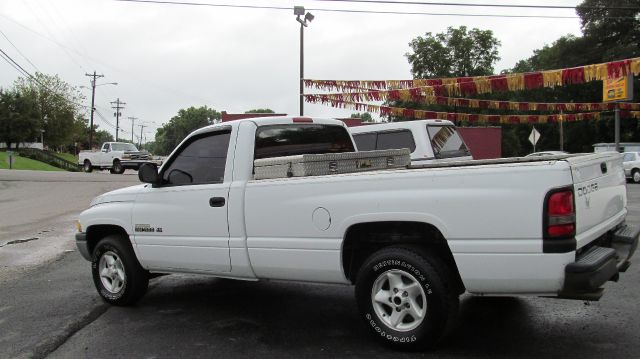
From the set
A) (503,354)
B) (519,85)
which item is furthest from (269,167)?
(519,85)

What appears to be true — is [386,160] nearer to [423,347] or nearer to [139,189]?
[423,347]

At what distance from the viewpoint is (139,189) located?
5691mm

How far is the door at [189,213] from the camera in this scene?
4938 millimetres

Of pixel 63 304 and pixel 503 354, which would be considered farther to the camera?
pixel 63 304

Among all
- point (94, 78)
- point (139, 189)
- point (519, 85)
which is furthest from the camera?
point (94, 78)

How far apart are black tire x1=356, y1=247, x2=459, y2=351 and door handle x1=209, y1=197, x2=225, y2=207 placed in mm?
1427

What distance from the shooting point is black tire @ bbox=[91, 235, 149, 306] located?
5.67 m

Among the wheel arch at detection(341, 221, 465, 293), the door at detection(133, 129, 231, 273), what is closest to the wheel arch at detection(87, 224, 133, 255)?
the door at detection(133, 129, 231, 273)

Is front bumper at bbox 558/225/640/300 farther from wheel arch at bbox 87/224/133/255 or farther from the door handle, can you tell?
wheel arch at bbox 87/224/133/255

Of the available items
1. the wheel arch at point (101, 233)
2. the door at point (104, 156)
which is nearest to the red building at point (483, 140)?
the door at point (104, 156)

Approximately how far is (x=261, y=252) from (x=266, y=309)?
1101 millimetres

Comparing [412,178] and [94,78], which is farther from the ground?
[94,78]

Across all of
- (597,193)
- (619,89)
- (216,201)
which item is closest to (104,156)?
(619,89)

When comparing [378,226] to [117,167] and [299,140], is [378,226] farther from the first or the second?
[117,167]
